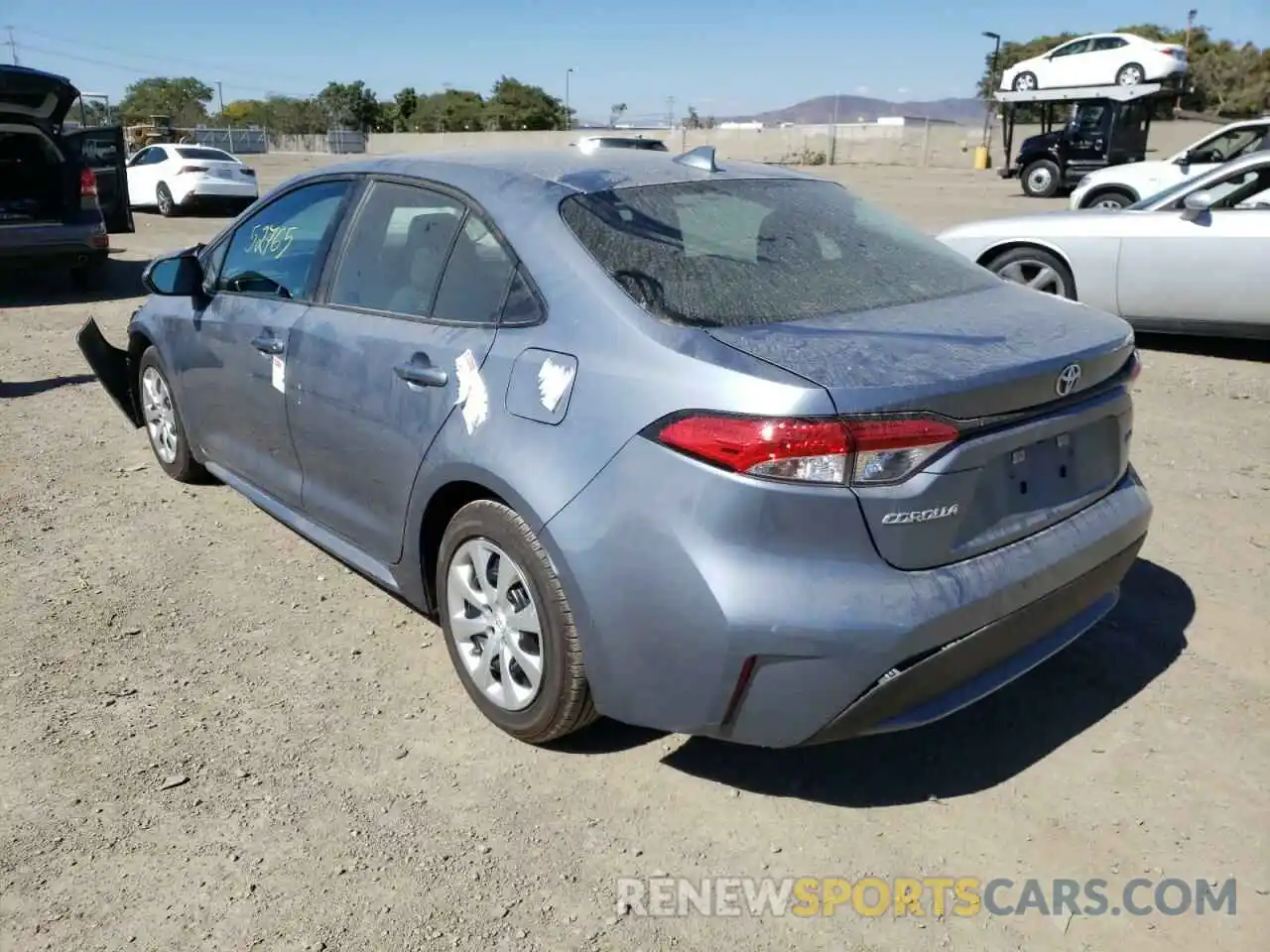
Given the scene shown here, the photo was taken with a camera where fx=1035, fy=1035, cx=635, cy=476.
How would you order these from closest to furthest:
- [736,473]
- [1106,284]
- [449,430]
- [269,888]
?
[736,473]
[269,888]
[449,430]
[1106,284]

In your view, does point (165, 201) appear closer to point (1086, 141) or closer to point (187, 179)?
point (187, 179)

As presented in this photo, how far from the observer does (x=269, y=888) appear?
248 cm

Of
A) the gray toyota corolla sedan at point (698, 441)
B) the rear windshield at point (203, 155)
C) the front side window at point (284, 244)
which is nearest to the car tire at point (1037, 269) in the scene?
the gray toyota corolla sedan at point (698, 441)

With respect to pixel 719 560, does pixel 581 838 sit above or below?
below

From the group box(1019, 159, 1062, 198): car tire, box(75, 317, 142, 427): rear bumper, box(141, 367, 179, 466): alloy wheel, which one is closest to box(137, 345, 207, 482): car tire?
box(141, 367, 179, 466): alloy wheel

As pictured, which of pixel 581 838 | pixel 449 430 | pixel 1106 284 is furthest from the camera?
pixel 1106 284

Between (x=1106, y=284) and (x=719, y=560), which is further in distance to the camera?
(x=1106, y=284)

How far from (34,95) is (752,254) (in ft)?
30.2

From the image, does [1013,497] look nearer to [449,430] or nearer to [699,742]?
[699,742]

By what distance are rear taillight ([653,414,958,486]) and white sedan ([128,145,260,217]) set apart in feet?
61.9

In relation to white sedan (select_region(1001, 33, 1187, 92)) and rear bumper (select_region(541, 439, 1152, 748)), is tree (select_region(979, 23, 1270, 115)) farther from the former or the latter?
rear bumper (select_region(541, 439, 1152, 748))

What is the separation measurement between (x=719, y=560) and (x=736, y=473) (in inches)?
8.0

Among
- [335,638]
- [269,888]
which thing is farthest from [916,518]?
[335,638]

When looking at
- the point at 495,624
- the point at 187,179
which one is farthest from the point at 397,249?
the point at 187,179
